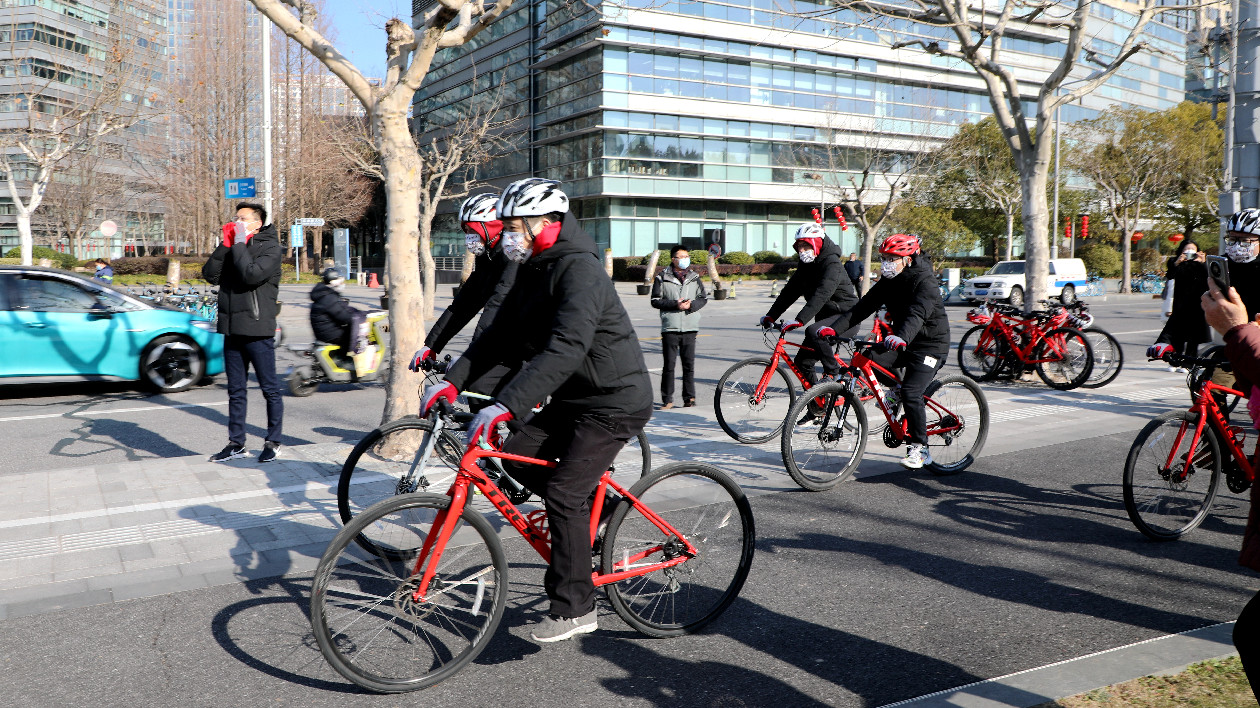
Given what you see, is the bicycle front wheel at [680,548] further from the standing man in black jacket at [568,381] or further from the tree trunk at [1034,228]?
the tree trunk at [1034,228]

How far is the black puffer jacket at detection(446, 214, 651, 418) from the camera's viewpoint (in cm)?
341

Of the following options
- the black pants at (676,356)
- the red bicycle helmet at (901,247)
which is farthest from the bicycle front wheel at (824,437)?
the black pants at (676,356)

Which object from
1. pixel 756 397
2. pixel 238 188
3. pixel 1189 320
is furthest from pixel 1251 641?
pixel 238 188

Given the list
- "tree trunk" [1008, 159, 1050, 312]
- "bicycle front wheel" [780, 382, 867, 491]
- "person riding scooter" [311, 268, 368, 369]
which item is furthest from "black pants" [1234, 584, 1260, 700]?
"tree trunk" [1008, 159, 1050, 312]

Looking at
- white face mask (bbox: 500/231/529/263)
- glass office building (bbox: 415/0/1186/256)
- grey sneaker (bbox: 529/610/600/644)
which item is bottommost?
grey sneaker (bbox: 529/610/600/644)

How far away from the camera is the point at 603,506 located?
3.81m

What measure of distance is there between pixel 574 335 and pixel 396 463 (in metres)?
1.46

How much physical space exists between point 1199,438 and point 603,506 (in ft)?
12.1

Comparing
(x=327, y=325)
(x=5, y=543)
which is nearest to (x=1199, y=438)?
(x=5, y=543)

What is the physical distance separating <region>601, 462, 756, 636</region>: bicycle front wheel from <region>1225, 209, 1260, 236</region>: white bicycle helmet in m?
3.98

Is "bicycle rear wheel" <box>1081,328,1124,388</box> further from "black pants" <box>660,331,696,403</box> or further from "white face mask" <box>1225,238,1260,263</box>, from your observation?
"white face mask" <box>1225,238,1260,263</box>

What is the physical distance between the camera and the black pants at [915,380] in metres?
6.68

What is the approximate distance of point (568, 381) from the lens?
145 inches

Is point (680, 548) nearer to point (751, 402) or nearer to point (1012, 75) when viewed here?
point (751, 402)
